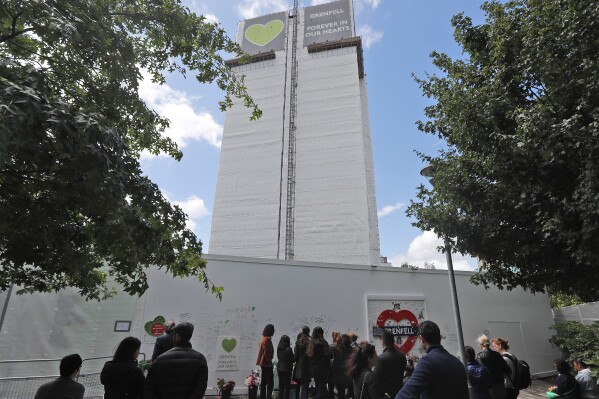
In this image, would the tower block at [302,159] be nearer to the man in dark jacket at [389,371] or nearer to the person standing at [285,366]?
the person standing at [285,366]

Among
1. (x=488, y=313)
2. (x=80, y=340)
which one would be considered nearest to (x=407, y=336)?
(x=488, y=313)

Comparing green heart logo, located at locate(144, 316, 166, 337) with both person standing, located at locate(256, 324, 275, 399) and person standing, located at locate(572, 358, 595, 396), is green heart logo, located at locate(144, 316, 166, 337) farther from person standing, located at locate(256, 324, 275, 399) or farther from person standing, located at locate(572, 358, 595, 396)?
person standing, located at locate(572, 358, 595, 396)

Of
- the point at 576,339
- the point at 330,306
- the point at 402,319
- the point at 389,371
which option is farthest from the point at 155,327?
the point at 576,339

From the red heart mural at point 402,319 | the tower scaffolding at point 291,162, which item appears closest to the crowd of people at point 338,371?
the red heart mural at point 402,319

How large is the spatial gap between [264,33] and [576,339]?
121 feet

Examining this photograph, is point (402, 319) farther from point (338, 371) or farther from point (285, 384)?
point (285, 384)

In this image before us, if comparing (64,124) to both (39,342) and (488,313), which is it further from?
(488,313)

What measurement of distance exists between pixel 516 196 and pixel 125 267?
7374 millimetres

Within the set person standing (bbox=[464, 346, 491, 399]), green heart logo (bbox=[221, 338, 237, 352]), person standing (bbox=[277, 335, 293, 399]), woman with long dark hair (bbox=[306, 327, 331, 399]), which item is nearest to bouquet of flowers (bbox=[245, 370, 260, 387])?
person standing (bbox=[277, 335, 293, 399])

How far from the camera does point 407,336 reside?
1117cm

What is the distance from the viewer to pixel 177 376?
3.29 m

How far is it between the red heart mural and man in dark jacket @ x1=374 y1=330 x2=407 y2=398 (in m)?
6.51

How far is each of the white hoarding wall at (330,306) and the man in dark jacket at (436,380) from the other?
7755 millimetres

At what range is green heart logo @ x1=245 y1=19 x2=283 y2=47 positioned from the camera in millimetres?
37875
